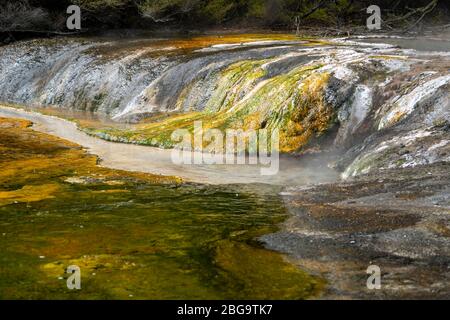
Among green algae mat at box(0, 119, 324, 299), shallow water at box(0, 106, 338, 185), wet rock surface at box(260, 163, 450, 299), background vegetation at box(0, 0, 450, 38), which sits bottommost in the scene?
shallow water at box(0, 106, 338, 185)

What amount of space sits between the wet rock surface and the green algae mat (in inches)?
9.2

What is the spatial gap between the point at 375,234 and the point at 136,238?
2360mm

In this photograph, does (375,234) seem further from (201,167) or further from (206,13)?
(206,13)

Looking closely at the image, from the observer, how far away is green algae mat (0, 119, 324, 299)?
18.0 feet

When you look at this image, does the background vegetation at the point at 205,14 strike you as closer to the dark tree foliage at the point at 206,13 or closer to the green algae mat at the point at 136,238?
the dark tree foliage at the point at 206,13

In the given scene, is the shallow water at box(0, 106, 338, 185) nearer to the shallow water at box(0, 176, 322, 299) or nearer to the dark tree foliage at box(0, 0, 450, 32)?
the shallow water at box(0, 176, 322, 299)

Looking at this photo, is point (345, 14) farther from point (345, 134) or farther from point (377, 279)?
point (377, 279)

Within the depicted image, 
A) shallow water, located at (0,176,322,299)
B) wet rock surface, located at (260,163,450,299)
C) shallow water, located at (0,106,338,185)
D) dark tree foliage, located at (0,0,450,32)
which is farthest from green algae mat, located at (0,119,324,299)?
dark tree foliage, located at (0,0,450,32)

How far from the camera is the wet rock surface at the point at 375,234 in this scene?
5484 mm

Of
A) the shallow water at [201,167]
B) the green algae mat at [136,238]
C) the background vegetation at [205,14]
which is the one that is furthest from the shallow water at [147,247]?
the background vegetation at [205,14]

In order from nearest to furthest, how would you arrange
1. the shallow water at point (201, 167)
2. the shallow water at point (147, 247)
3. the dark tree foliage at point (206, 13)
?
the shallow water at point (147, 247)
the shallow water at point (201, 167)
the dark tree foliage at point (206, 13)

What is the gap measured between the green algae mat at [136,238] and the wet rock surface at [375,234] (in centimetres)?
23

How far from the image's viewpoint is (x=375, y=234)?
6.80 metres

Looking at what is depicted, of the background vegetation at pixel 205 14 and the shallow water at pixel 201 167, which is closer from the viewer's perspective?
the shallow water at pixel 201 167
